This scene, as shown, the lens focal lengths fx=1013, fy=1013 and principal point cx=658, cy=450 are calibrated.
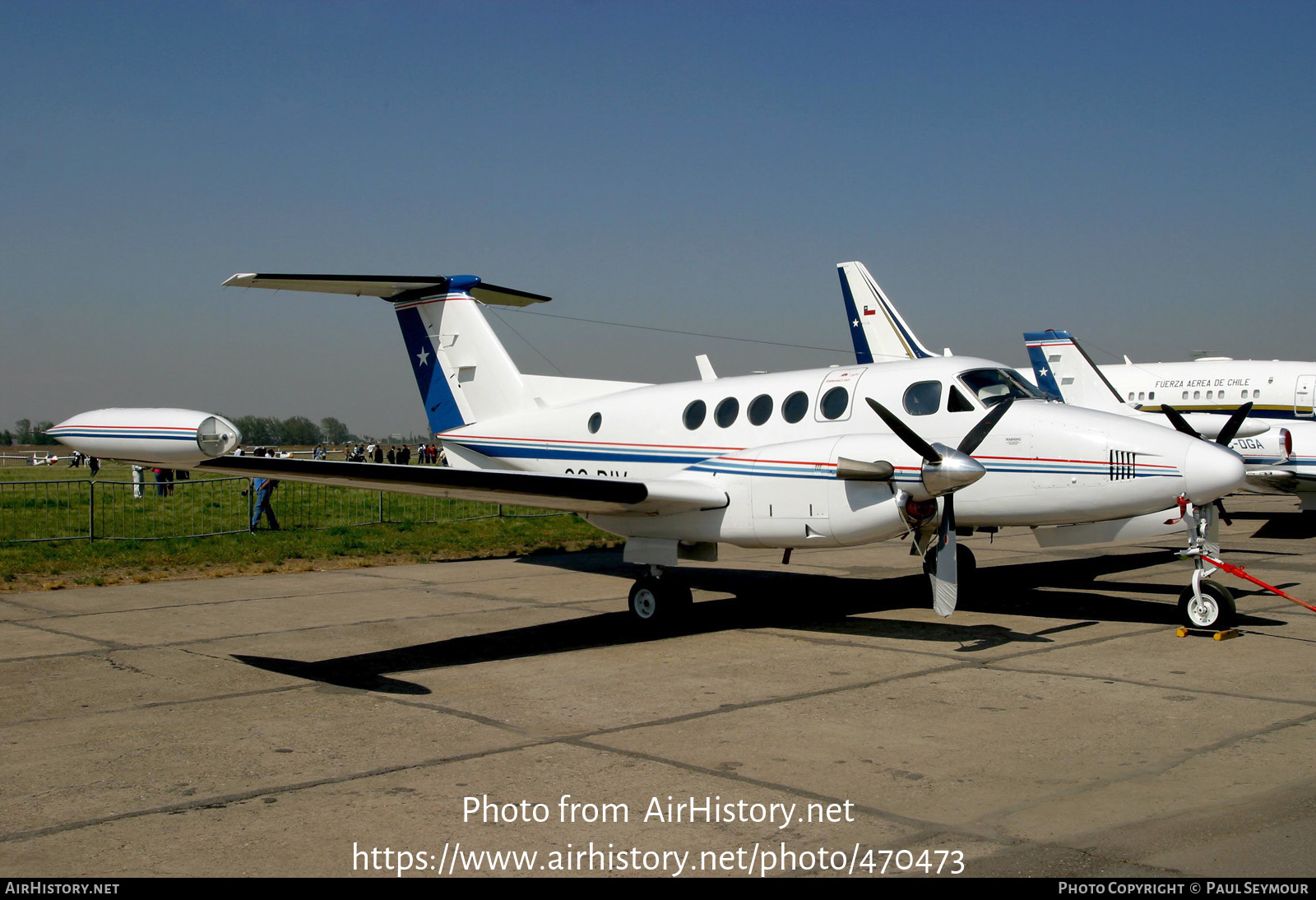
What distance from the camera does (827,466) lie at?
9.82 m

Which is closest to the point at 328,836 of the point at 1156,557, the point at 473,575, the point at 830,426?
the point at 830,426

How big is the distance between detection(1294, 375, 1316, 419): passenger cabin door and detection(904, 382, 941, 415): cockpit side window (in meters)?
19.6

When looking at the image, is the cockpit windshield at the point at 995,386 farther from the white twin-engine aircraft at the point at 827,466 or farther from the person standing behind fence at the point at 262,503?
the person standing behind fence at the point at 262,503

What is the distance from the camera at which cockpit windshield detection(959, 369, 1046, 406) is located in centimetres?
1077

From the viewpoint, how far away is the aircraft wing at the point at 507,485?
9.39 m

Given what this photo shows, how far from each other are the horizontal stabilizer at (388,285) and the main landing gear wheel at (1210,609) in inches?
419

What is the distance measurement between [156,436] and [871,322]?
23.3m

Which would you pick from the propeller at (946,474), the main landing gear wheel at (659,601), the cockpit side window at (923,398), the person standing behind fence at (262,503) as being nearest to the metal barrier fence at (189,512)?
the person standing behind fence at (262,503)

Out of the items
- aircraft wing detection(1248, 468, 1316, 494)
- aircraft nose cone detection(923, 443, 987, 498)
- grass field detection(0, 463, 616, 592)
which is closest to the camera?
aircraft nose cone detection(923, 443, 987, 498)

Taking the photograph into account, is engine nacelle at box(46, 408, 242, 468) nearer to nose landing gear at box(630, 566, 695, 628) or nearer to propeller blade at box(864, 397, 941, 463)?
nose landing gear at box(630, 566, 695, 628)

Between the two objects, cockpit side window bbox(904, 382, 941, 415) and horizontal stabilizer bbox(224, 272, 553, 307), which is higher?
horizontal stabilizer bbox(224, 272, 553, 307)

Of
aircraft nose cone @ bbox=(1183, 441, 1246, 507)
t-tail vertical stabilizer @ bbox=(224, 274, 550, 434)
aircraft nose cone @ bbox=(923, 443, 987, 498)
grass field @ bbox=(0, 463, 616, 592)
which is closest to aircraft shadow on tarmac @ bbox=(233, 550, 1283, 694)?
aircraft nose cone @ bbox=(923, 443, 987, 498)

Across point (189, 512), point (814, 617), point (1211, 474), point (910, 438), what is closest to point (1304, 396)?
point (1211, 474)
